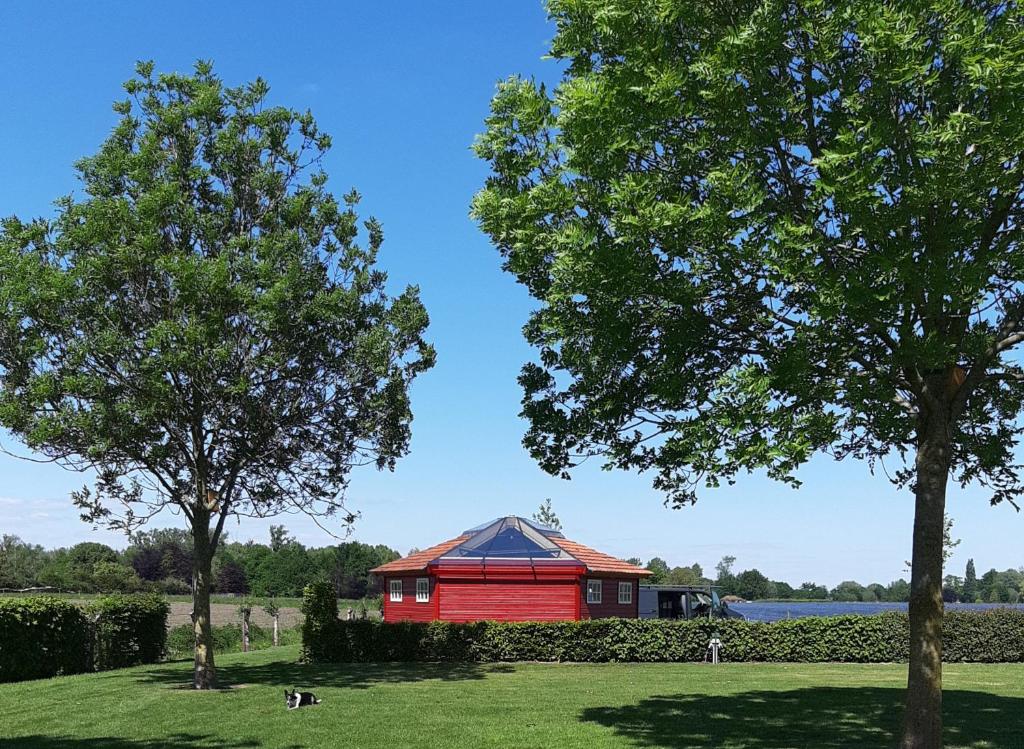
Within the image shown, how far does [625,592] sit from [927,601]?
27403 millimetres

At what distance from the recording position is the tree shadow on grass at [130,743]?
13.6 meters

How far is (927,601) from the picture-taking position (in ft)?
38.9

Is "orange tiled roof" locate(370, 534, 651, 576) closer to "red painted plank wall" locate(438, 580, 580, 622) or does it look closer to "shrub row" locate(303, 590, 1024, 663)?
"red painted plank wall" locate(438, 580, 580, 622)

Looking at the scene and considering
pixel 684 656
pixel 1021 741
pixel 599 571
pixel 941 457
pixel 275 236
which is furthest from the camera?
pixel 599 571

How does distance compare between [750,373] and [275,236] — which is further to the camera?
[275,236]

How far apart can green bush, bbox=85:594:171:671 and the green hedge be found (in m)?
4.95

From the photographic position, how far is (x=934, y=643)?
38.9ft

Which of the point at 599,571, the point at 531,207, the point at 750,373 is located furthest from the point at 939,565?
the point at 599,571

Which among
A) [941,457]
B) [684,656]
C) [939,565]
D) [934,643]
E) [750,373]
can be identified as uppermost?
[750,373]

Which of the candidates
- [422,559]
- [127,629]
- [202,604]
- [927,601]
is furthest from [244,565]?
[927,601]

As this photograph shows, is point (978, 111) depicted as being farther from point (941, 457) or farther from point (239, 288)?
point (239, 288)

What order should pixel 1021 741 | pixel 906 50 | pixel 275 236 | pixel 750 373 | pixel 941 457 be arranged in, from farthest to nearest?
1. pixel 275 236
2. pixel 1021 741
3. pixel 941 457
4. pixel 750 373
5. pixel 906 50

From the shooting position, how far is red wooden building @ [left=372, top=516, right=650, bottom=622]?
3569 centimetres

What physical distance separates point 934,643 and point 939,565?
1.01m
